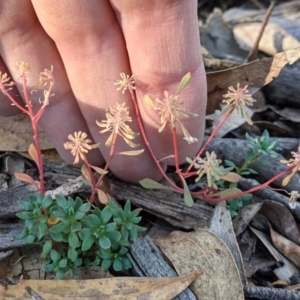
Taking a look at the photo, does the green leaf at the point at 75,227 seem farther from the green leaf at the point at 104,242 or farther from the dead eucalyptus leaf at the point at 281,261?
the dead eucalyptus leaf at the point at 281,261

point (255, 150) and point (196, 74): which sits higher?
point (196, 74)

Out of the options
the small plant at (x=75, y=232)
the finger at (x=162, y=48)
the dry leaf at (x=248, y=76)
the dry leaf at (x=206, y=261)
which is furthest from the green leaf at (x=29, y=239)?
the dry leaf at (x=248, y=76)

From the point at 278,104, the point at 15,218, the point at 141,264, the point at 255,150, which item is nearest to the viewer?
the point at 141,264

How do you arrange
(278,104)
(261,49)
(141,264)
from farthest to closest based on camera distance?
(261,49) < (278,104) < (141,264)

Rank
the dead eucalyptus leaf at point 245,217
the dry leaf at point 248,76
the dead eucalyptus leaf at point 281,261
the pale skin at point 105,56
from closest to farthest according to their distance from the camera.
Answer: the pale skin at point 105,56
the dead eucalyptus leaf at point 281,261
the dead eucalyptus leaf at point 245,217
the dry leaf at point 248,76

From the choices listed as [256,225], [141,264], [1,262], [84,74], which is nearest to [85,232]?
[141,264]

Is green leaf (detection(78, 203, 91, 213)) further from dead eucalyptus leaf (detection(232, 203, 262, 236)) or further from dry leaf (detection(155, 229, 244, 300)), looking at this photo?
dead eucalyptus leaf (detection(232, 203, 262, 236))

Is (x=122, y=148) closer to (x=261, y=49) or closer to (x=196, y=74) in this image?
(x=196, y=74)
